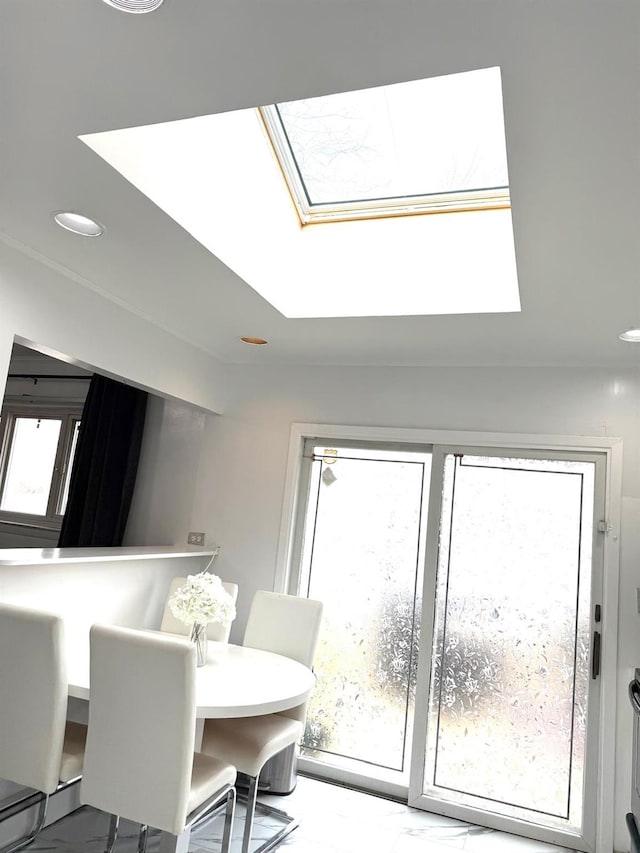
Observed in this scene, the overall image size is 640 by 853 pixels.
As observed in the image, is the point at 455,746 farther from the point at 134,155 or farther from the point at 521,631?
the point at 134,155

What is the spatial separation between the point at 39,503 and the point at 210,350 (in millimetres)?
2310

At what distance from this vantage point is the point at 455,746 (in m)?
3.30

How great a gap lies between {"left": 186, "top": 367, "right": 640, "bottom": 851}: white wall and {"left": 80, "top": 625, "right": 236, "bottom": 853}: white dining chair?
5.78 ft

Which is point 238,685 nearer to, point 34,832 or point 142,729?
point 142,729

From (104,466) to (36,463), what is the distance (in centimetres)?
140

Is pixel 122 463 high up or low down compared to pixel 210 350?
down

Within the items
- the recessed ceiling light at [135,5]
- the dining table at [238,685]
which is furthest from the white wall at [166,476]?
the recessed ceiling light at [135,5]

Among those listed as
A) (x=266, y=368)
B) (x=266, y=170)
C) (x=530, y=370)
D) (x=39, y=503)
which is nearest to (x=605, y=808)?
(x=530, y=370)

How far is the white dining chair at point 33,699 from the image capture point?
2217 millimetres

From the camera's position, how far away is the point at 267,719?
2924 mm

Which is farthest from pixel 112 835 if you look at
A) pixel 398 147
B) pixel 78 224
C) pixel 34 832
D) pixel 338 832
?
pixel 398 147

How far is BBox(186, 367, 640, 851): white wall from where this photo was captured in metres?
3.13

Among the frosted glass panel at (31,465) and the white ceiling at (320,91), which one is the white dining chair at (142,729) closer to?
the white ceiling at (320,91)

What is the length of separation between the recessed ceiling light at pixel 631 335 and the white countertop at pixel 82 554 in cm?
265
